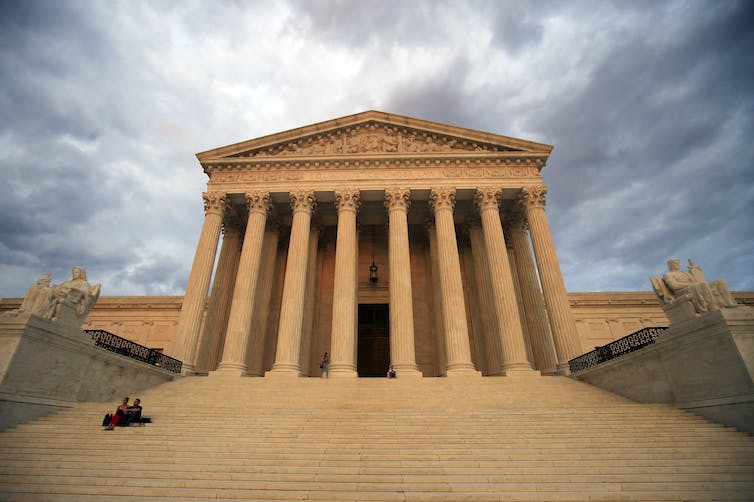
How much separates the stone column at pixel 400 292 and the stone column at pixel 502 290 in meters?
4.41

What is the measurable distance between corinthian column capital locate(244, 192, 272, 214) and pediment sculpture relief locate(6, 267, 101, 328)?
9.77 metres

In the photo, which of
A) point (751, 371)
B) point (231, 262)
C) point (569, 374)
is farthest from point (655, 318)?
point (231, 262)

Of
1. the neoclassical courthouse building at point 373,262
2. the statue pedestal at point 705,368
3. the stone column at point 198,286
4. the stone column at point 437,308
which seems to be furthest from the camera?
the stone column at point 437,308

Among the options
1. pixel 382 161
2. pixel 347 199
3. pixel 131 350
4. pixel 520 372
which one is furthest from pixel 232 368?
pixel 382 161

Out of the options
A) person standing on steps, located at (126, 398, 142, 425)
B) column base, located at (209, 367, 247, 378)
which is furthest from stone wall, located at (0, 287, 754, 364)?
person standing on steps, located at (126, 398, 142, 425)

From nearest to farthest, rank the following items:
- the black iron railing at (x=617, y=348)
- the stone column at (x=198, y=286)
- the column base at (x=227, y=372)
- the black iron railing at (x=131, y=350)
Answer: the black iron railing at (x=617, y=348) → the black iron railing at (x=131, y=350) → the column base at (x=227, y=372) → the stone column at (x=198, y=286)

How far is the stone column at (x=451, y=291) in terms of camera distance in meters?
17.7

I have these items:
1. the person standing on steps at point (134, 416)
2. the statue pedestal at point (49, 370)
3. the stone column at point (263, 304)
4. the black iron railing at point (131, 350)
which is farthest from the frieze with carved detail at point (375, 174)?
the person standing on steps at point (134, 416)

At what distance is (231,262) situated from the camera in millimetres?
23469

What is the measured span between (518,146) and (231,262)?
19021mm

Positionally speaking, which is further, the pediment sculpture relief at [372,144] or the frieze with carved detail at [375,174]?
the pediment sculpture relief at [372,144]

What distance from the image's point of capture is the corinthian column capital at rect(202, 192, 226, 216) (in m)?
21.6

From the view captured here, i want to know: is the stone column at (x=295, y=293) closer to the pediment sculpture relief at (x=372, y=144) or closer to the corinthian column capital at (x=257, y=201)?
the corinthian column capital at (x=257, y=201)

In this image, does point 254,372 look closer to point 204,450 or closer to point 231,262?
point 231,262
